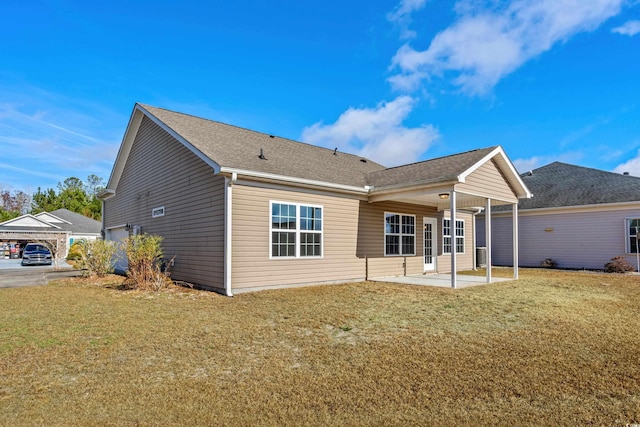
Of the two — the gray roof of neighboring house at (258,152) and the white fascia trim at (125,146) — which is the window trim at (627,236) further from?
the white fascia trim at (125,146)

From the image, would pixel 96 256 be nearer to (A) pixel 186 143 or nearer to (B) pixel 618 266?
(A) pixel 186 143

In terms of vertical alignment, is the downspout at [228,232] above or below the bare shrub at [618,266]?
above

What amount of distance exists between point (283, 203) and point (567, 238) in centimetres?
1562

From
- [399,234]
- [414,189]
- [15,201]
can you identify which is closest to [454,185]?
[414,189]

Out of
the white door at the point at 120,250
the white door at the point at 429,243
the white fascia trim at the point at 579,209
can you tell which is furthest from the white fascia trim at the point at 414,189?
the white fascia trim at the point at 579,209

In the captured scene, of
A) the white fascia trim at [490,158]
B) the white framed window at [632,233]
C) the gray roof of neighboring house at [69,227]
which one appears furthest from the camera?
the gray roof of neighboring house at [69,227]

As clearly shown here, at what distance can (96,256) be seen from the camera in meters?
13.4

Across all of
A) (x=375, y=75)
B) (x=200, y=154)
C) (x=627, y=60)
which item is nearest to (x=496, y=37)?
(x=627, y=60)

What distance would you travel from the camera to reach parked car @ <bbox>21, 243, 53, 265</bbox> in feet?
78.5

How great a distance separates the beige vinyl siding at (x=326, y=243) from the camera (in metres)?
9.18

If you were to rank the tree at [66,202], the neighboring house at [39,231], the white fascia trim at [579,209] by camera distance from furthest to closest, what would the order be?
1. the tree at [66,202]
2. the neighboring house at [39,231]
3. the white fascia trim at [579,209]

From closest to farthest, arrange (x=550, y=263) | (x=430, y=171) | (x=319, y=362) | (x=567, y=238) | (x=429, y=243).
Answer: (x=319, y=362), (x=430, y=171), (x=429, y=243), (x=567, y=238), (x=550, y=263)

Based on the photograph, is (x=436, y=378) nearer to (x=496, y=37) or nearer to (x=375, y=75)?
(x=496, y=37)

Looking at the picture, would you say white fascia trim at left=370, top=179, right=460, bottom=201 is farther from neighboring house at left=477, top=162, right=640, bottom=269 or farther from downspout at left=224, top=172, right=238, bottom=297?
neighboring house at left=477, top=162, right=640, bottom=269
